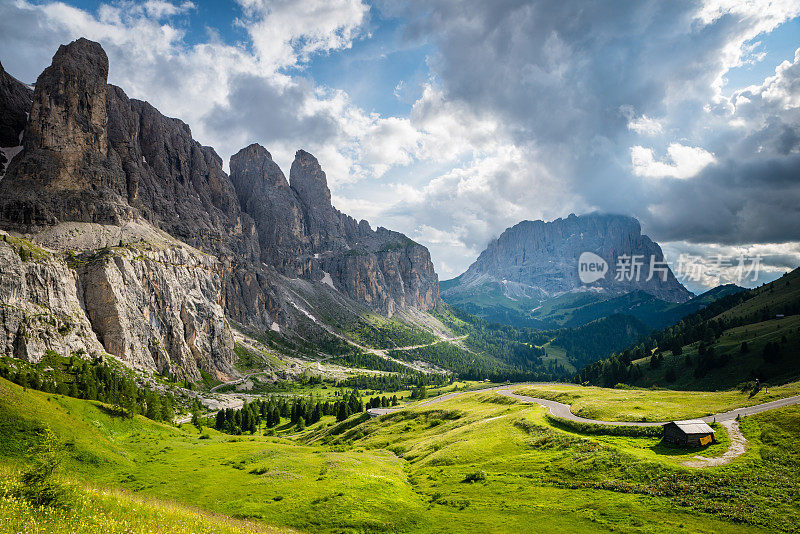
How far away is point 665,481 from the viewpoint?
3641cm

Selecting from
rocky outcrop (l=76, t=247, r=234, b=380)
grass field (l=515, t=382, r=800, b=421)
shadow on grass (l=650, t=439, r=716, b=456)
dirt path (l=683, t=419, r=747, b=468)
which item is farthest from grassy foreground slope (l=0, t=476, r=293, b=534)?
rocky outcrop (l=76, t=247, r=234, b=380)

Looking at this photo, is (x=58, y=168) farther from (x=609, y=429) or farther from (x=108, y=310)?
(x=609, y=429)

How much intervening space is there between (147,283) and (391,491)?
567 feet

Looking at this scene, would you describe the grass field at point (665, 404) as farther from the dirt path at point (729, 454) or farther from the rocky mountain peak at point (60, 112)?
the rocky mountain peak at point (60, 112)

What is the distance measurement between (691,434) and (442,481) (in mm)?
29007

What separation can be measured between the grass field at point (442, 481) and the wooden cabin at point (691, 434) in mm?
1675

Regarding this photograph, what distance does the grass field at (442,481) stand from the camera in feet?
101

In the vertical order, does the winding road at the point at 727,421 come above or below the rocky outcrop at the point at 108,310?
below

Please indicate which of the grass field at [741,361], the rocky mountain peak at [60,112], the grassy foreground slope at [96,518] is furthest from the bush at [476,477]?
the rocky mountain peak at [60,112]

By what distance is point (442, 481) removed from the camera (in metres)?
45.2

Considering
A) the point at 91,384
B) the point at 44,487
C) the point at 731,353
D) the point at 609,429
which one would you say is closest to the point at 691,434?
the point at 609,429

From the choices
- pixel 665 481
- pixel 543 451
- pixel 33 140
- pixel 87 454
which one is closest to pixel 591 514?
pixel 665 481

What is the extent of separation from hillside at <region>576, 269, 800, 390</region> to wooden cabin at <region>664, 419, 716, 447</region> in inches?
1277

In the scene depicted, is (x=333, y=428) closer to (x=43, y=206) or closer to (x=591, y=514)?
(x=591, y=514)
